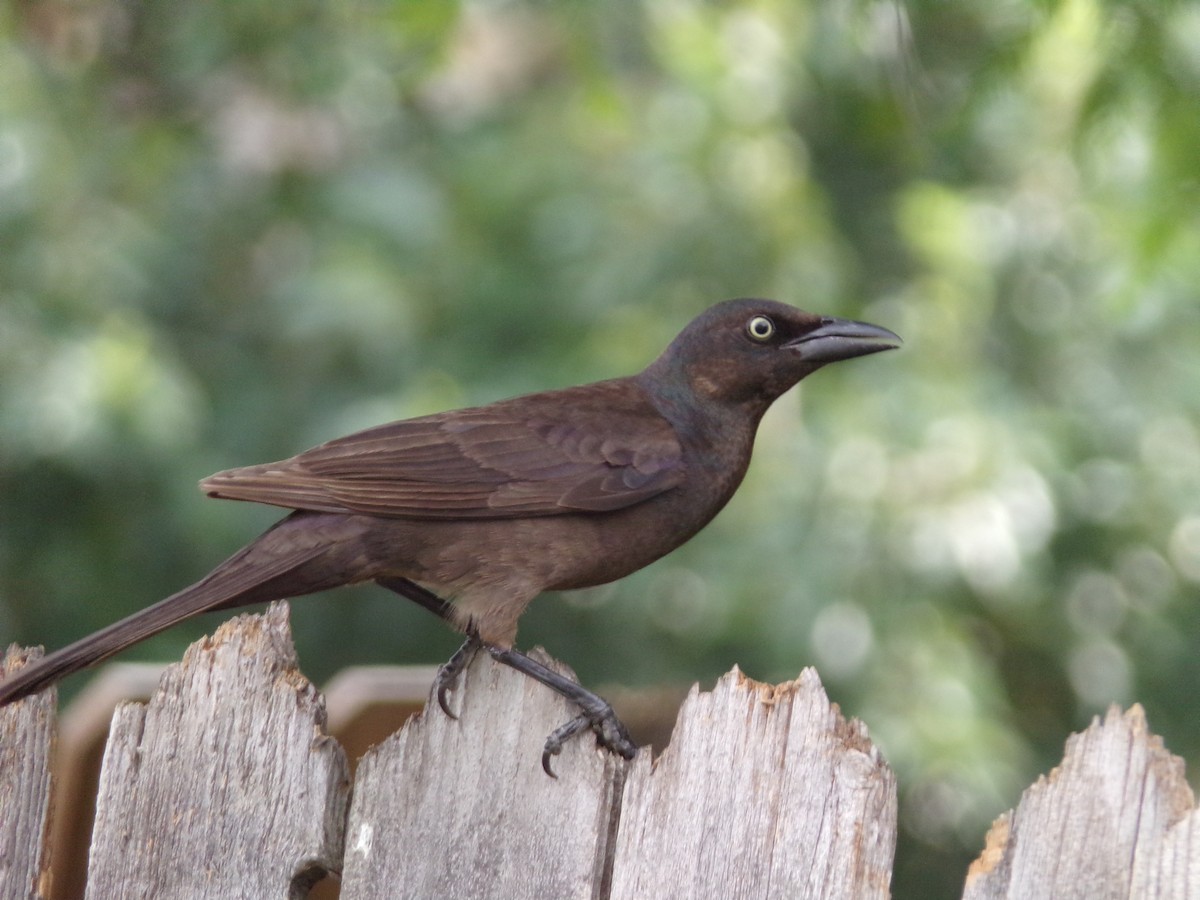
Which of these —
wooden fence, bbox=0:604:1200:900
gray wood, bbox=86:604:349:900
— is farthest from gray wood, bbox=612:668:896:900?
gray wood, bbox=86:604:349:900

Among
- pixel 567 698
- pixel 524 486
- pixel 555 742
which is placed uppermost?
pixel 524 486

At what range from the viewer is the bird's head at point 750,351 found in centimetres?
368

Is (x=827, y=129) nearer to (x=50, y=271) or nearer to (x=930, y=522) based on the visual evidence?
(x=930, y=522)

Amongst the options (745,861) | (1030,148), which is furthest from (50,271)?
(745,861)

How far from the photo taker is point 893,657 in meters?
5.02

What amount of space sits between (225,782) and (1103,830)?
1320 millimetres

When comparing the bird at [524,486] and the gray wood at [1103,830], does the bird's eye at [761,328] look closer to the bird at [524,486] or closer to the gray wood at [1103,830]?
the bird at [524,486]

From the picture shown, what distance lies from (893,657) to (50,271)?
3.49 meters

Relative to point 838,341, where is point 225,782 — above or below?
below

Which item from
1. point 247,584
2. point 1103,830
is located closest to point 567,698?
point 247,584

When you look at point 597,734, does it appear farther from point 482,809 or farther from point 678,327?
point 678,327

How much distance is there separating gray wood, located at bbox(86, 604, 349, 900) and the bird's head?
1669 mm

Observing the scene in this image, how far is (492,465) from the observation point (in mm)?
3305

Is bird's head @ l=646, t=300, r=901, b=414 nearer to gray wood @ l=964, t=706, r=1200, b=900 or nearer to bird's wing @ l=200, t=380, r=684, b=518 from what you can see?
bird's wing @ l=200, t=380, r=684, b=518
